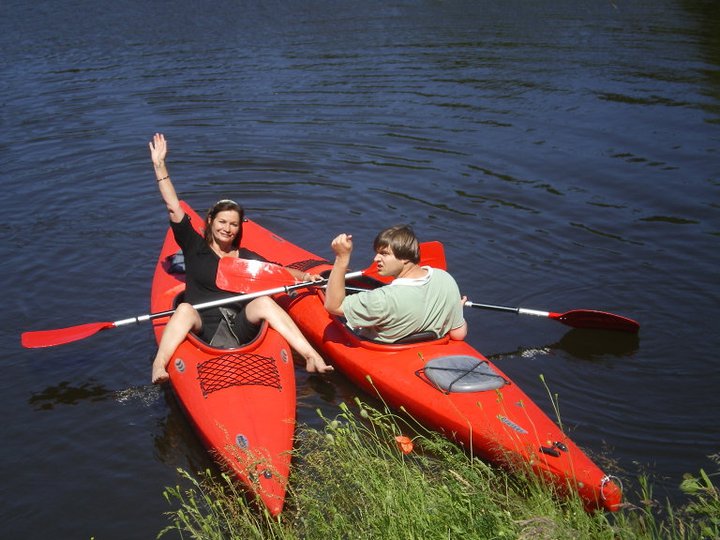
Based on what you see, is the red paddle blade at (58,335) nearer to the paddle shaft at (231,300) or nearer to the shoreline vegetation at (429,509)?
the paddle shaft at (231,300)

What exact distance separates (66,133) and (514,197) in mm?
6570

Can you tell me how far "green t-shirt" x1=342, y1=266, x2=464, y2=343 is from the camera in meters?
5.65

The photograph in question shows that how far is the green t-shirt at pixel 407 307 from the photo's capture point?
565cm

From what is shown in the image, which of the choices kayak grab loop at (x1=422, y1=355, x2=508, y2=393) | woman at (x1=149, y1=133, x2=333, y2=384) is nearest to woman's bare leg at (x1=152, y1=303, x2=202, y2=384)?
woman at (x1=149, y1=133, x2=333, y2=384)

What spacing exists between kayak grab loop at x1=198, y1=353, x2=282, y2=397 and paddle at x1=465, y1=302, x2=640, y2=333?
1891 millimetres

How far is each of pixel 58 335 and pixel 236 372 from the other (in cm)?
173

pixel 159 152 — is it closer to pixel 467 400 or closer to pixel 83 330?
pixel 83 330

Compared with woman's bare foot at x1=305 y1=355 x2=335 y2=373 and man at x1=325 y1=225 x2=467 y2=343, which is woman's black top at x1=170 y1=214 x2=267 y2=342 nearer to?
woman's bare foot at x1=305 y1=355 x2=335 y2=373

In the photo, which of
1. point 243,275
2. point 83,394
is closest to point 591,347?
point 243,275

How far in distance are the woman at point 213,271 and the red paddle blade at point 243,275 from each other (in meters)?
0.06

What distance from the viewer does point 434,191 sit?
33.1ft

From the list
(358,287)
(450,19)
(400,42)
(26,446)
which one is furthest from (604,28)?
(26,446)

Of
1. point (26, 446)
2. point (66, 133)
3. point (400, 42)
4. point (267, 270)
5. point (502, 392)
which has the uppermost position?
point (400, 42)

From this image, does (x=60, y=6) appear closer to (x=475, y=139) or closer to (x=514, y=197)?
(x=475, y=139)
